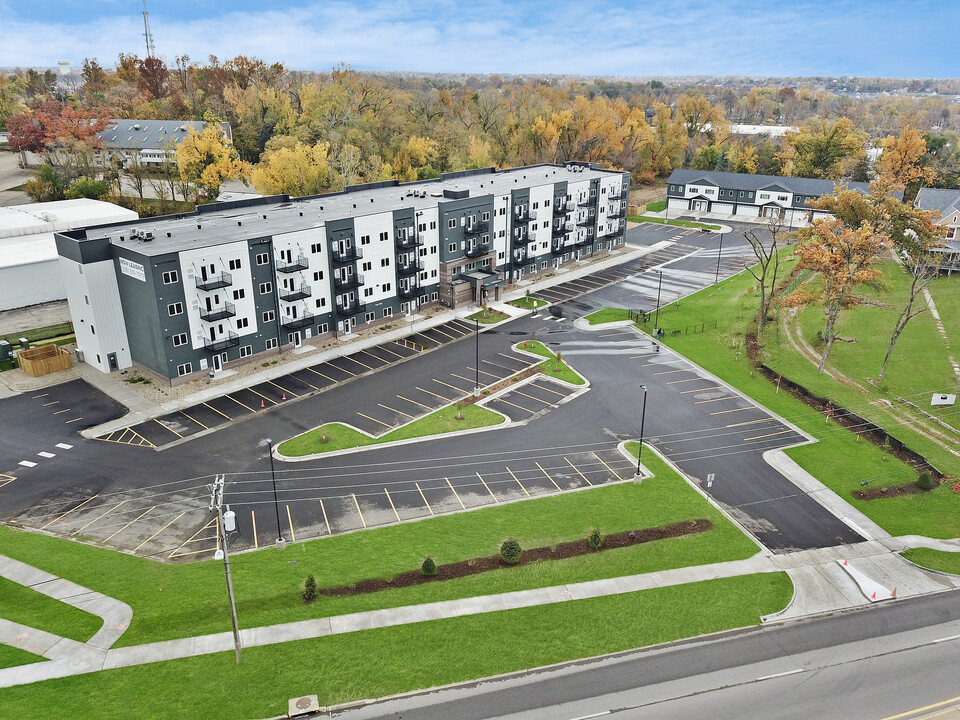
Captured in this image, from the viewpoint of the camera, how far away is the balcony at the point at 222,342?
56844 millimetres

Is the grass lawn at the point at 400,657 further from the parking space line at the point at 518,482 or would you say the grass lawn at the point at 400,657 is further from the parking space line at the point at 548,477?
the parking space line at the point at 548,477

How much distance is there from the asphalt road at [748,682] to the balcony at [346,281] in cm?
4453

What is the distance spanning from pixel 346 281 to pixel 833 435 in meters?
45.9

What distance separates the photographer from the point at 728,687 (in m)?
29.1

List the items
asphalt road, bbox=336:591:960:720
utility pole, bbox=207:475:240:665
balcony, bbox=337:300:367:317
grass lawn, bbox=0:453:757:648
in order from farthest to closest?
balcony, bbox=337:300:367:317 → grass lawn, bbox=0:453:757:648 → asphalt road, bbox=336:591:960:720 → utility pole, bbox=207:475:240:665

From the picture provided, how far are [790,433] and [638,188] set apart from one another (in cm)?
10342

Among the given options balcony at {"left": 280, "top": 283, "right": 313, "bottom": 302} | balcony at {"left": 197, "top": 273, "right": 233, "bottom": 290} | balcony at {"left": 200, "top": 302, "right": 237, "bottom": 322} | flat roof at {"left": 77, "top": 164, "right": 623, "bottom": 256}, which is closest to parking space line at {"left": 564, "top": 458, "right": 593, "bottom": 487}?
balcony at {"left": 280, "top": 283, "right": 313, "bottom": 302}

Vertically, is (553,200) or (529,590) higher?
(553,200)

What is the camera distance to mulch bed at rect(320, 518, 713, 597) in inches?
1335

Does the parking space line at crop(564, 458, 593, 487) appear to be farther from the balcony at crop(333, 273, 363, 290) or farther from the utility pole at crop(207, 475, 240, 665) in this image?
the balcony at crop(333, 273, 363, 290)

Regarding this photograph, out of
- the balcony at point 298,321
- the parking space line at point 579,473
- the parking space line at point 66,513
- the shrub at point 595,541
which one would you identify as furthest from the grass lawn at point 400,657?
the balcony at point 298,321

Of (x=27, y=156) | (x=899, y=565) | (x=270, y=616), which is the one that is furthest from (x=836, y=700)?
(x=27, y=156)

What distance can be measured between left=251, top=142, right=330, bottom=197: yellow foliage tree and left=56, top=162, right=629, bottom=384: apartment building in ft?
64.4

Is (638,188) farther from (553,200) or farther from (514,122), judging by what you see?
(553,200)
